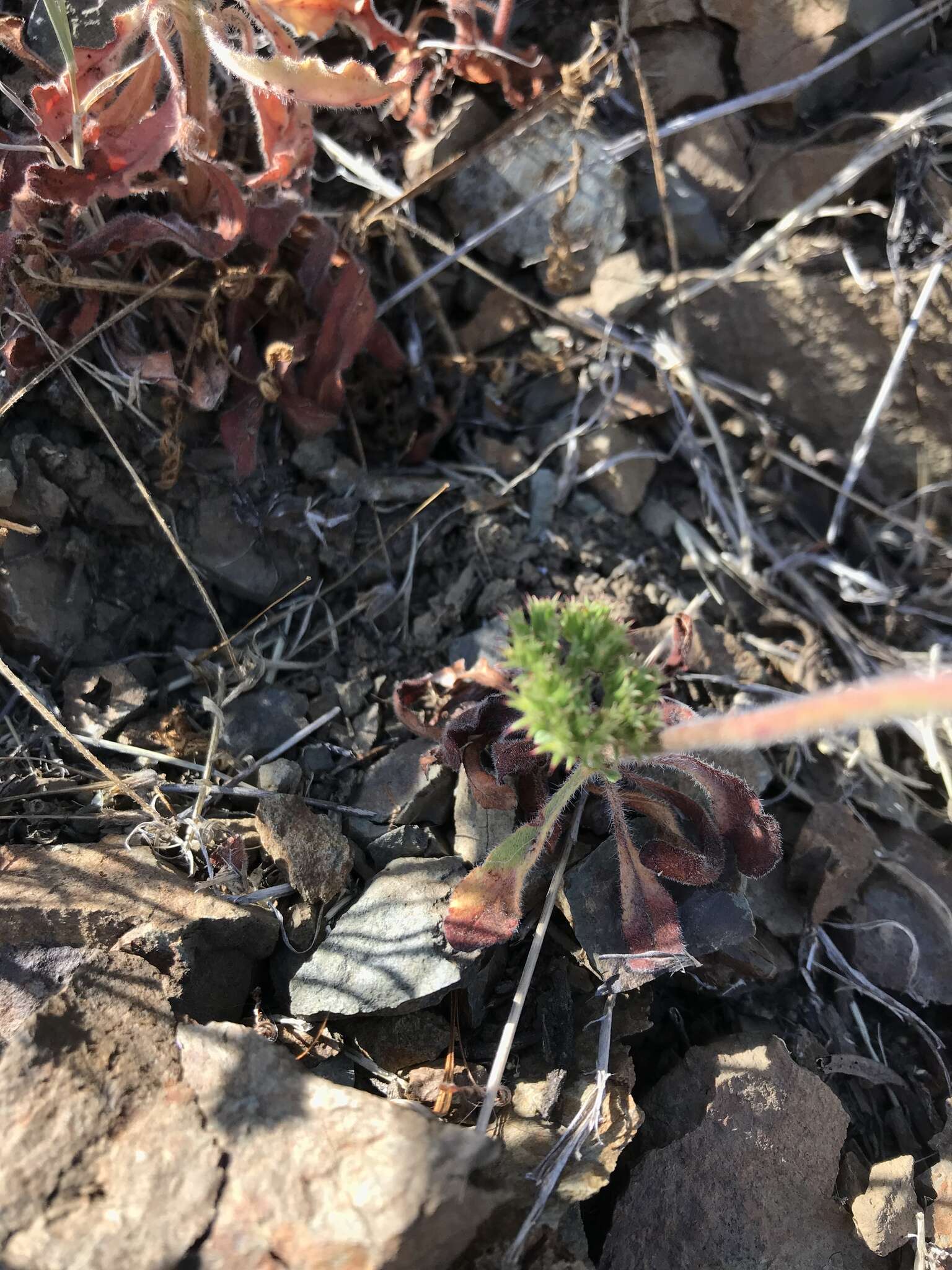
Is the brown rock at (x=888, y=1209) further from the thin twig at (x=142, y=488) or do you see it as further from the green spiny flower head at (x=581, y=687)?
the thin twig at (x=142, y=488)

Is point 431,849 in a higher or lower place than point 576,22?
lower

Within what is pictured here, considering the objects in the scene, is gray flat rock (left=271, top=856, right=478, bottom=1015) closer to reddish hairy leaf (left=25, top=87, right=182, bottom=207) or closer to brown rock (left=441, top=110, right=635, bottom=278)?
reddish hairy leaf (left=25, top=87, right=182, bottom=207)

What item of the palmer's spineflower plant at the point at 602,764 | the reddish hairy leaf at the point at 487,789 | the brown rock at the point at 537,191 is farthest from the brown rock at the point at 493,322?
the reddish hairy leaf at the point at 487,789

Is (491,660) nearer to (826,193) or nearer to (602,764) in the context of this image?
(602,764)

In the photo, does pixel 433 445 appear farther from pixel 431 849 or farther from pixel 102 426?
pixel 431 849

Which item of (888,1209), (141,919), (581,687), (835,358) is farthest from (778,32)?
(888,1209)

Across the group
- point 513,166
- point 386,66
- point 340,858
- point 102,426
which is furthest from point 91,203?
point 340,858

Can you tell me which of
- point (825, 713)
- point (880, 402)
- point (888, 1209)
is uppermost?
point (825, 713)
